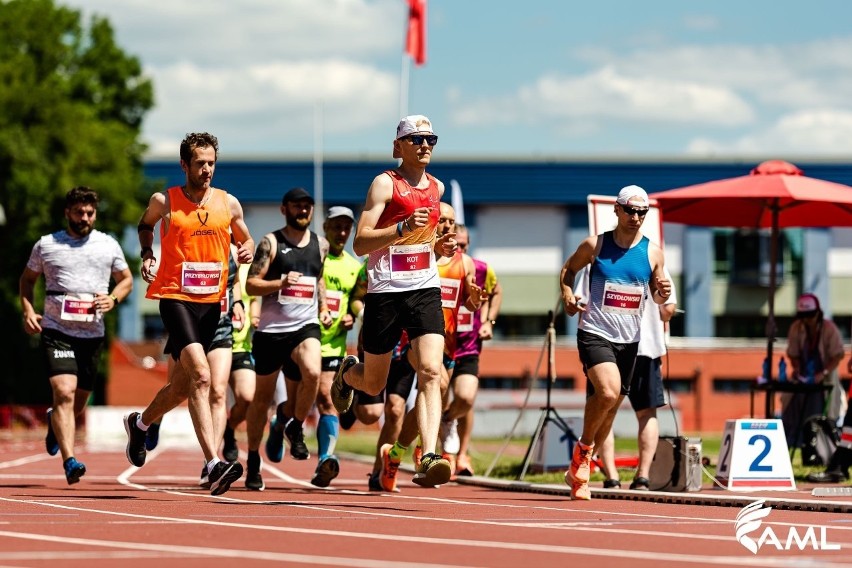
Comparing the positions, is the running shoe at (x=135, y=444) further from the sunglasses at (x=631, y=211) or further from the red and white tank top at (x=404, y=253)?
the sunglasses at (x=631, y=211)

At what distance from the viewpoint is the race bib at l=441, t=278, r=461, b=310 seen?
14.6m

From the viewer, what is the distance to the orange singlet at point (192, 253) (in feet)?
38.1

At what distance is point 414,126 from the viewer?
444 inches

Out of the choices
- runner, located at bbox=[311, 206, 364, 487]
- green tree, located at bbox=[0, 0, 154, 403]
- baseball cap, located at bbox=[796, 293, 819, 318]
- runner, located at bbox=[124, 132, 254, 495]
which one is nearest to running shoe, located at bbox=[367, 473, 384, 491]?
runner, located at bbox=[311, 206, 364, 487]

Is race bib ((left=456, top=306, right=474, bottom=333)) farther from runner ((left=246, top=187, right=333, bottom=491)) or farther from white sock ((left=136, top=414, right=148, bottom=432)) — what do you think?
white sock ((left=136, top=414, right=148, bottom=432))

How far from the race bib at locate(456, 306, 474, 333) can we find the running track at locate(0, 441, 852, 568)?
213cm

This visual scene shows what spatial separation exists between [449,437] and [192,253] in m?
5.13

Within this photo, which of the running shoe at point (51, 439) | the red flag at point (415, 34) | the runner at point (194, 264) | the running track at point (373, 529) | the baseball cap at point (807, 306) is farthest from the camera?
the red flag at point (415, 34)

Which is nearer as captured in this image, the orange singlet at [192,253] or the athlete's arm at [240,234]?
the orange singlet at [192,253]

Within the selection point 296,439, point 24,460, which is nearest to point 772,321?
point 296,439

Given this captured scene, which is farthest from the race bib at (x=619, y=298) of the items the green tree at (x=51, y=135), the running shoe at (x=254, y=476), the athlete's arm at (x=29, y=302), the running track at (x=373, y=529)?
the green tree at (x=51, y=135)

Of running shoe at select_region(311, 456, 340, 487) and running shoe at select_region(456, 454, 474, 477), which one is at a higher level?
running shoe at select_region(311, 456, 340, 487)

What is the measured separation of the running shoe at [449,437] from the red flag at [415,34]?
25.7m

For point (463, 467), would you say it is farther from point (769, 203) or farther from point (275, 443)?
point (769, 203)
